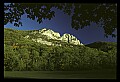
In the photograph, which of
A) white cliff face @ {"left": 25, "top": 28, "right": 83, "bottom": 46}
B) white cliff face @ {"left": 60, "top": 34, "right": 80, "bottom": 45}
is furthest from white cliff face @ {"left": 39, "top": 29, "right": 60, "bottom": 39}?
white cliff face @ {"left": 60, "top": 34, "right": 80, "bottom": 45}

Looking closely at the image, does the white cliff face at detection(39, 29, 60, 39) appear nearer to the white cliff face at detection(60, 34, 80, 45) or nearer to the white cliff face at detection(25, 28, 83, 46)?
the white cliff face at detection(25, 28, 83, 46)

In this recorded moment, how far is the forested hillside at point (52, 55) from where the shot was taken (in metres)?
7.77

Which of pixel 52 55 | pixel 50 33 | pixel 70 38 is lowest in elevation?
pixel 52 55

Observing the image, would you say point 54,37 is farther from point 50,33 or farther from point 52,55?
point 52,55

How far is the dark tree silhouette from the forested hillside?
39cm

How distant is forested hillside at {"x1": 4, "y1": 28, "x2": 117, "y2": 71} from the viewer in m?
7.77

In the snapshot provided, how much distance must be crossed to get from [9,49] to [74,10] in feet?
6.06

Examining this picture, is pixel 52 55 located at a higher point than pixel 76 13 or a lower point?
lower

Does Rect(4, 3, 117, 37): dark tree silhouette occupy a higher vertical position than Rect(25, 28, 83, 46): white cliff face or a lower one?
higher

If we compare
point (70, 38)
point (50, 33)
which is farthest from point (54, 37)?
point (70, 38)

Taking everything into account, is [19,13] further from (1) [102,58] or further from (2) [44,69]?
(1) [102,58]

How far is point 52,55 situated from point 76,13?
1190 millimetres

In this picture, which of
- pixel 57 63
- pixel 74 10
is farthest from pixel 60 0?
pixel 57 63

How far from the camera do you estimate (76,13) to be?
25.6 ft
